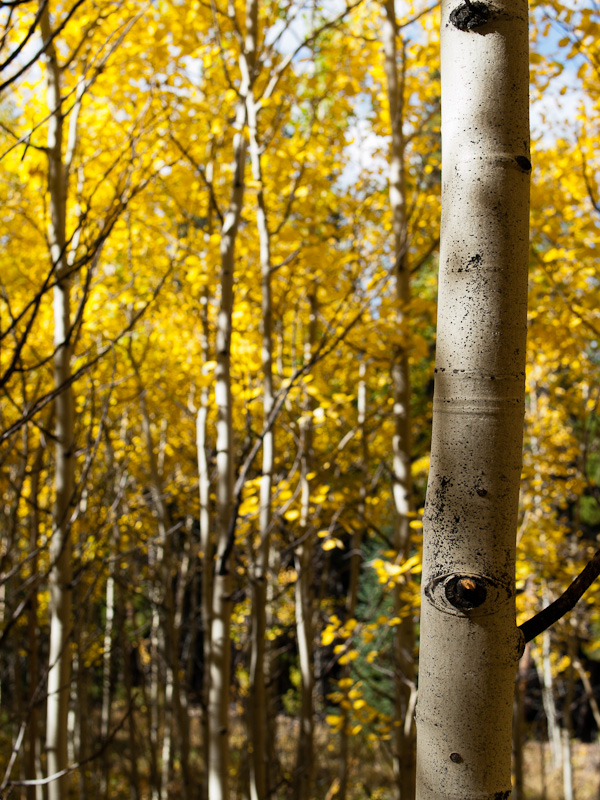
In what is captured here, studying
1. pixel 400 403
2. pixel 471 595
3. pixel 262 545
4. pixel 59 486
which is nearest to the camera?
pixel 471 595

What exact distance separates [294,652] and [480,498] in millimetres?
12674

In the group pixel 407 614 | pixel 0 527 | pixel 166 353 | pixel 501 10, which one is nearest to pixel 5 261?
pixel 166 353

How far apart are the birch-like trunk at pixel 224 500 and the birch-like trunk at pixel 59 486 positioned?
0.51 metres

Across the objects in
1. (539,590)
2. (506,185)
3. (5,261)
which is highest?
(5,261)

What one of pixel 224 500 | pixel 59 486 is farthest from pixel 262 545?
pixel 59 486

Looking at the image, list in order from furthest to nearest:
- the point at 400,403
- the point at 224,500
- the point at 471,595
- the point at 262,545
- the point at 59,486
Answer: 1. the point at 400,403
2. the point at 262,545
3. the point at 224,500
4. the point at 59,486
5. the point at 471,595

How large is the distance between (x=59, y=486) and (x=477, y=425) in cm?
181

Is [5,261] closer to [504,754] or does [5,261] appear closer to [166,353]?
[166,353]

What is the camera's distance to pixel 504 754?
2.11 feet

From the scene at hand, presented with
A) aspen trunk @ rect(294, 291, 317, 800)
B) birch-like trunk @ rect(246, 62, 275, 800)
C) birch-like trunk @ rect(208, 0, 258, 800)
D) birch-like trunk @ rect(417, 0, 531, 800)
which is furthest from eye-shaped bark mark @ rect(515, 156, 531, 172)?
aspen trunk @ rect(294, 291, 317, 800)

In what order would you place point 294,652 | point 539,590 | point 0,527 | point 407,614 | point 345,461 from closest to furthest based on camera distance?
point 407,614
point 0,527
point 345,461
point 539,590
point 294,652

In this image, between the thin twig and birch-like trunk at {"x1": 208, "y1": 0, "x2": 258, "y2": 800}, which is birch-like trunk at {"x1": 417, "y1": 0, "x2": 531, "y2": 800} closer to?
the thin twig

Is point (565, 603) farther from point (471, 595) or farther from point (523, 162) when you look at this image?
point (523, 162)

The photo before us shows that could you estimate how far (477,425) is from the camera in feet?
2.17
